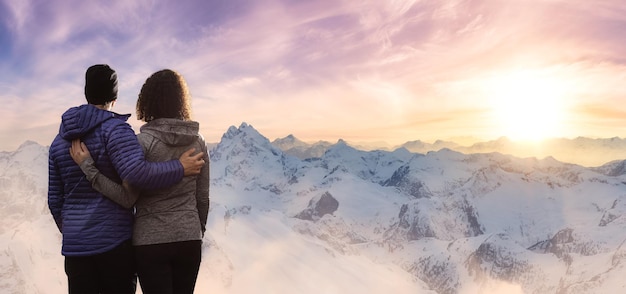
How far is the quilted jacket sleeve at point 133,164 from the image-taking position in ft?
19.1

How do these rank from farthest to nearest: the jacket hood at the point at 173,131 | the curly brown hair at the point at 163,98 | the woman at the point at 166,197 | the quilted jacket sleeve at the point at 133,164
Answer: the curly brown hair at the point at 163,98 → the jacket hood at the point at 173,131 → the woman at the point at 166,197 → the quilted jacket sleeve at the point at 133,164

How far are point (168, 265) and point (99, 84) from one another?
2.11 meters

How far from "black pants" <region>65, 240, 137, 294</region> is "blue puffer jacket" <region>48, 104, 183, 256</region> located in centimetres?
10

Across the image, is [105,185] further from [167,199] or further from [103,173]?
[167,199]

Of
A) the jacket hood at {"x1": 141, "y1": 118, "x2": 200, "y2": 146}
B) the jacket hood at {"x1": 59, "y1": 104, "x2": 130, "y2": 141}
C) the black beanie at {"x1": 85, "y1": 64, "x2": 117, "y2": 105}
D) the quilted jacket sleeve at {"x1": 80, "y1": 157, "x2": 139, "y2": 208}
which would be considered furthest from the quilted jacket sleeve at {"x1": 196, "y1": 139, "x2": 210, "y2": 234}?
the black beanie at {"x1": 85, "y1": 64, "x2": 117, "y2": 105}

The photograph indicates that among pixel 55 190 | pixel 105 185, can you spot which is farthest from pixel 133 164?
pixel 55 190

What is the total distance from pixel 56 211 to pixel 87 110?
1.27 metres

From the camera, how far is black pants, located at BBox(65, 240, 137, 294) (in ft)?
19.6

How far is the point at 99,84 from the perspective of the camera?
20.1ft

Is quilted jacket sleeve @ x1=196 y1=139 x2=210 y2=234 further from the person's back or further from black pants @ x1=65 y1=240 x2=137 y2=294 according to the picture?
black pants @ x1=65 y1=240 x2=137 y2=294

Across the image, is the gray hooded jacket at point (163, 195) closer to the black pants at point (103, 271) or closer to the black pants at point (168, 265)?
the black pants at point (168, 265)

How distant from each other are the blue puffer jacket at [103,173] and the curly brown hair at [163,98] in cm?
37

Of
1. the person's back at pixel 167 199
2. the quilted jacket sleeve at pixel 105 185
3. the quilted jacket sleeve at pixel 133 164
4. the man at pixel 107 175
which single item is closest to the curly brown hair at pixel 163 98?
the person's back at pixel 167 199

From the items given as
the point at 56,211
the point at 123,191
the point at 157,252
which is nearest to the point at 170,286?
the point at 157,252
